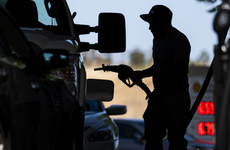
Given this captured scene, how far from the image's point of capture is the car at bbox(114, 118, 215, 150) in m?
14.4

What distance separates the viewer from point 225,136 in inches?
89.7

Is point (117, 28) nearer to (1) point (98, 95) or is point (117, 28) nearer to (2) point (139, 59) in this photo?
(1) point (98, 95)

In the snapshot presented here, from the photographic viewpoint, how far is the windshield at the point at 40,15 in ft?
16.0

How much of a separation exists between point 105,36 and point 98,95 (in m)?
0.75

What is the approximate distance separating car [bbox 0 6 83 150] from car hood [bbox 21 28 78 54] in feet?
1.89

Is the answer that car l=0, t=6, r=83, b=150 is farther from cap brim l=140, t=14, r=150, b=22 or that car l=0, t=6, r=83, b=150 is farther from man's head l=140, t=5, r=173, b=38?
cap brim l=140, t=14, r=150, b=22

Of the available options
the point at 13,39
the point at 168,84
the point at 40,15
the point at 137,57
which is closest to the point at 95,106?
the point at 168,84

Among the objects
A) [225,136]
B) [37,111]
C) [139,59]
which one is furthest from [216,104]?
[139,59]

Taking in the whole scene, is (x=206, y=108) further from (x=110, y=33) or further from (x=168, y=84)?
(x=110, y=33)

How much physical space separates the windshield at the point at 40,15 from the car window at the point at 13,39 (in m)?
1.40

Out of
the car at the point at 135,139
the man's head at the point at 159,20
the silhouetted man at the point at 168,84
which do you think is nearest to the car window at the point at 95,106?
the silhouetted man at the point at 168,84

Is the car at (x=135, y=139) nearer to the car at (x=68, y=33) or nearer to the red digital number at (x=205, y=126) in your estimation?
the red digital number at (x=205, y=126)

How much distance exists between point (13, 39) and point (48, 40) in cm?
89

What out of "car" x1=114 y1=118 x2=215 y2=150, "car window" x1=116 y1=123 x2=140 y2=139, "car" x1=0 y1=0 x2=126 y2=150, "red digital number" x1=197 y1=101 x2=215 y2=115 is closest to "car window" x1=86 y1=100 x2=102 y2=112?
"car" x1=0 y1=0 x2=126 y2=150
